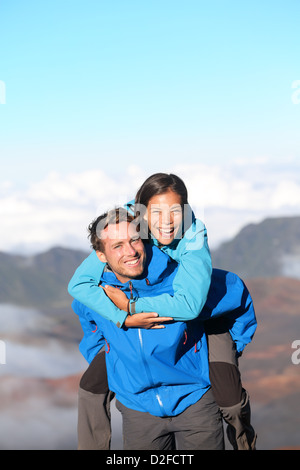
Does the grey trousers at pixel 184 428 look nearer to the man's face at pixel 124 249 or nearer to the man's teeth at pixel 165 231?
the man's face at pixel 124 249

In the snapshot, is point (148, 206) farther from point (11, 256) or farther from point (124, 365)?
point (11, 256)

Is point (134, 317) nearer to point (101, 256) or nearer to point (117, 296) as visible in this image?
point (117, 296)

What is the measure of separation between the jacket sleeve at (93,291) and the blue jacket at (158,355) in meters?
0.06

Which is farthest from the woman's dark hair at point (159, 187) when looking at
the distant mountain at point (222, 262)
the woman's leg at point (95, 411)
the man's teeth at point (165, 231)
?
the distant mountain at point (222, 262)

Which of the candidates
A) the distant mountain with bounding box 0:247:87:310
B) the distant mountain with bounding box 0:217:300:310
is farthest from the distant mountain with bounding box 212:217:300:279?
the distant mountain with bounding box 0:247:87:310

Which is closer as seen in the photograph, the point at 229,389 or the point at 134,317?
the point at 134,317

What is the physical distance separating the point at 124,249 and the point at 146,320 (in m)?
0.33

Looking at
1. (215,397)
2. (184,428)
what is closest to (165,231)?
(215,397)

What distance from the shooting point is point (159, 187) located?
2.61 metres

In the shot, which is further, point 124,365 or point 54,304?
point 54,304
